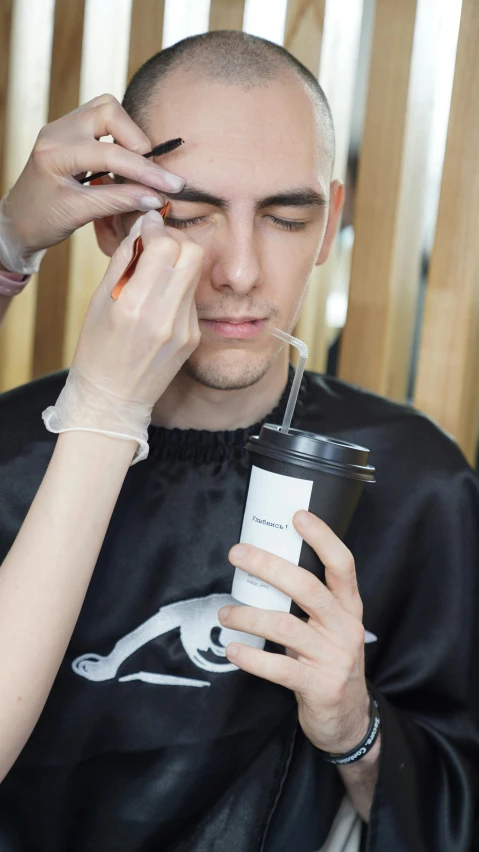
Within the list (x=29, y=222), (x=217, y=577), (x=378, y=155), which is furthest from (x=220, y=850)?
(x=378, y=155)

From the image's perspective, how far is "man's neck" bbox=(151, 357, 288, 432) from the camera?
4.64 feet

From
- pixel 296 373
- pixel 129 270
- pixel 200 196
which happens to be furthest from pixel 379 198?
pixel 129 270

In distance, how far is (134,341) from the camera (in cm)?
102

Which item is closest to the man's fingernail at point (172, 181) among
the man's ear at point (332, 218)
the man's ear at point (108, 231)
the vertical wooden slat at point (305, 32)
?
the man's ear at point (108, 231)

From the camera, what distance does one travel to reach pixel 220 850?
49.8 inches

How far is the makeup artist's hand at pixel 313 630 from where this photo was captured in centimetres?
102

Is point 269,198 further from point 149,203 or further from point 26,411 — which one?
point 26,411

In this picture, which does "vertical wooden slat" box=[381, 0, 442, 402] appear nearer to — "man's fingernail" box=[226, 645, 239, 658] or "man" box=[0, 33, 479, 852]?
"man" box=[0, 33, 479, 852]

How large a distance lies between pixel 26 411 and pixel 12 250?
0.28 metres

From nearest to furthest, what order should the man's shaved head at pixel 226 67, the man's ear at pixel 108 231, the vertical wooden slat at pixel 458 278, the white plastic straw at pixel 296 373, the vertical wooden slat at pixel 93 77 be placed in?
the white plastic straw at pixel 296 373
the man's shaved head at pixel 226 67
the man's ear at pixel 108 231
the vertical wooden slat at pixel 458 278
the vertical wooden slat at pixel 93 77

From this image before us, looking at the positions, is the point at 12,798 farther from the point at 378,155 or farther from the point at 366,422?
the point at 378,155

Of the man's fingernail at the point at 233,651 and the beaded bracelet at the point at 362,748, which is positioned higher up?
the man's fingernail at the point at 233,651

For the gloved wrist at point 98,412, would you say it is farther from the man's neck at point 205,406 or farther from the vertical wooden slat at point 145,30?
the vertical wooden slat at point 145,30

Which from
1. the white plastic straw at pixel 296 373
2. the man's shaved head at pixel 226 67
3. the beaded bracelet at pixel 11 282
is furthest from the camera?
the beaded bracelet at pixel 11 282
